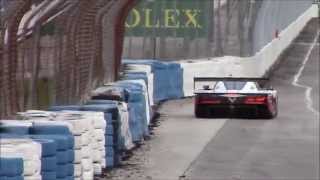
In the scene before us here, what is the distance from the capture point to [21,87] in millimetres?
14070

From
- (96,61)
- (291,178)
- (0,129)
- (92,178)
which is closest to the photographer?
(0,129)

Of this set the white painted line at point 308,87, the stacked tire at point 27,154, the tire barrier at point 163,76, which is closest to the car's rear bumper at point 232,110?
the tire barrier at point 163,76

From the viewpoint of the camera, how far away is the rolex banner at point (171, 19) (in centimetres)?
3288

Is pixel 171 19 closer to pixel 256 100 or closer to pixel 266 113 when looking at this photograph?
pixel 266 113

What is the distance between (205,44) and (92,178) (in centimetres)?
2085

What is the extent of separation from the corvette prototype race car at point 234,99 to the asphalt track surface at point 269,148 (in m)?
0.34

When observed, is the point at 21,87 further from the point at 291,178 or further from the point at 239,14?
the point at 239,14

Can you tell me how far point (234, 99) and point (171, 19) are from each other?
36.6 feet

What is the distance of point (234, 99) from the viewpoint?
22906 millimetres

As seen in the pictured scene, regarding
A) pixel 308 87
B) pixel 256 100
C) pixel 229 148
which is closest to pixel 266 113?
pixel 256 100

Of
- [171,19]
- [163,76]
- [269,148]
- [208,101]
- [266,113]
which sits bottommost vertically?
[269,148]

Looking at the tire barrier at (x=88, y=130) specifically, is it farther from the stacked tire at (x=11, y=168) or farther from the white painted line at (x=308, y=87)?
the white painted line at (x=308, y=87)

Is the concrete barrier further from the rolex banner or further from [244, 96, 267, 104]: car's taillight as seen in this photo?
[244, 96, 267, 104]: car's taillight

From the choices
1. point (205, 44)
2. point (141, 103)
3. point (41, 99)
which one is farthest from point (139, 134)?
point (205, 44)
